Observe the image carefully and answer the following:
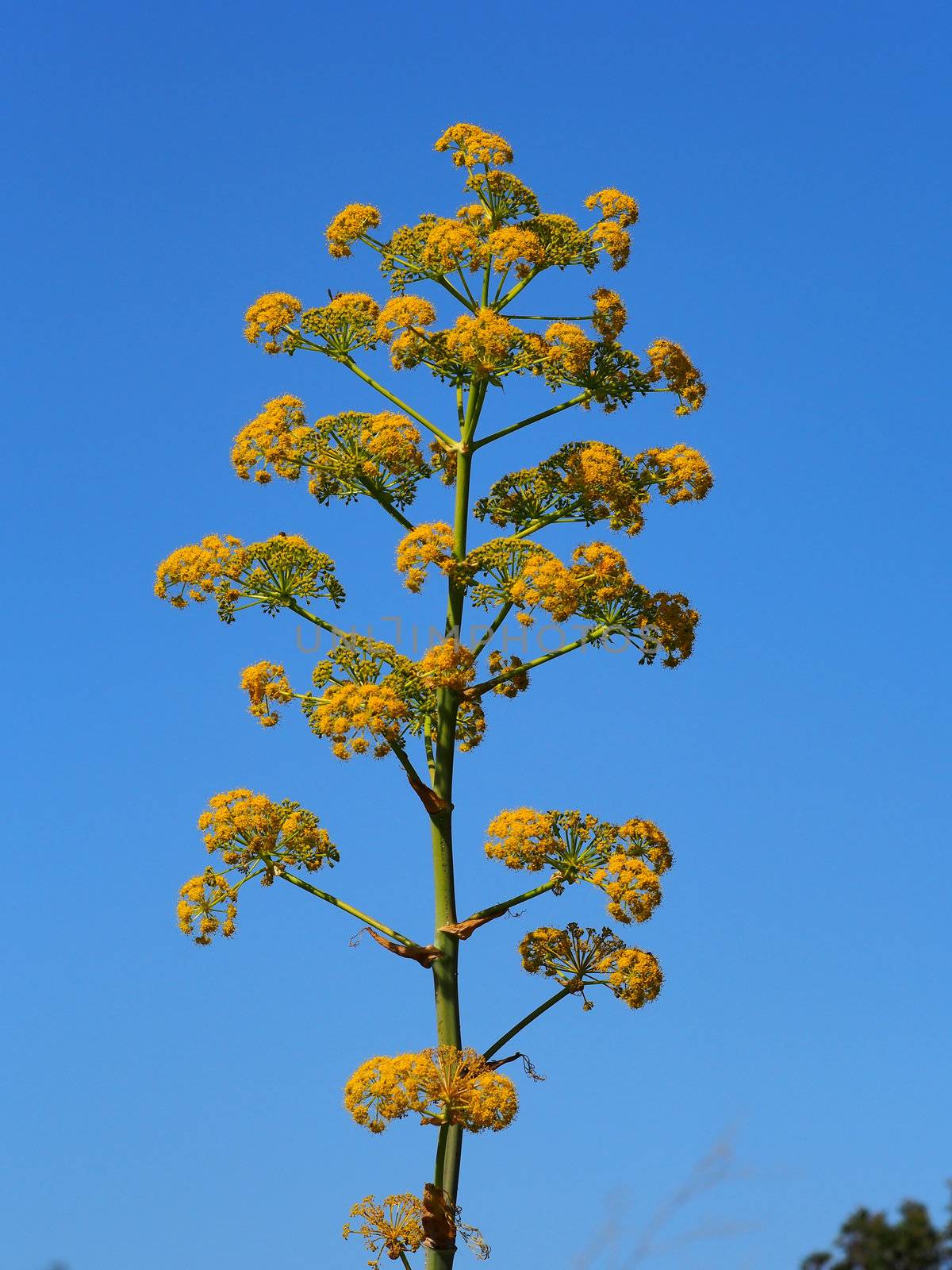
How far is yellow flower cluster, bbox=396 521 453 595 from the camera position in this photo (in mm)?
11992

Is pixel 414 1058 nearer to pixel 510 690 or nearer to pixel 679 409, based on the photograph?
pixel 510 690

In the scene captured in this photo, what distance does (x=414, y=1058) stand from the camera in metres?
11.1

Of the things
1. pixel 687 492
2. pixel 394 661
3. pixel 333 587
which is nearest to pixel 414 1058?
pixel 394 661

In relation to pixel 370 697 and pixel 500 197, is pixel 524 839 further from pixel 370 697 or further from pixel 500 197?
pixel 500 197

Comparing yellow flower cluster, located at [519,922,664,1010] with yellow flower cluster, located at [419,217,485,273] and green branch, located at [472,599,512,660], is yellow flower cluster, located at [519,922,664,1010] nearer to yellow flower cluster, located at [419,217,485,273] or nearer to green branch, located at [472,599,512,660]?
green branch, located at [472,599,512,660]

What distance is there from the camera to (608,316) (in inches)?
504

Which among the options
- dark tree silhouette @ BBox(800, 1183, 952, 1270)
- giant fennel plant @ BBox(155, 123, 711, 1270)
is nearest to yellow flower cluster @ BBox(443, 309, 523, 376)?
giant fennel plant @ BBox(155, 123, 711, 1270)

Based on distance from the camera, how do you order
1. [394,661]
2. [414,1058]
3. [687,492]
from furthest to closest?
[687,492]
[394,661]
[414,1058]

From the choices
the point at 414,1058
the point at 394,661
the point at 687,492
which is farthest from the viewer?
the point at 687,492

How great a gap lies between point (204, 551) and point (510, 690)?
2861 millimetres

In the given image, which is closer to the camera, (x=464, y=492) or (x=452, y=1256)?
(x=452, y=1256)

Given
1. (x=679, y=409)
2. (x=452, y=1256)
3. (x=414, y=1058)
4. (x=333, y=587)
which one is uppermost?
(x=679, y=409)

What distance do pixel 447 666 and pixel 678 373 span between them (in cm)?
336

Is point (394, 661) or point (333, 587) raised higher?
point (333, 587)
